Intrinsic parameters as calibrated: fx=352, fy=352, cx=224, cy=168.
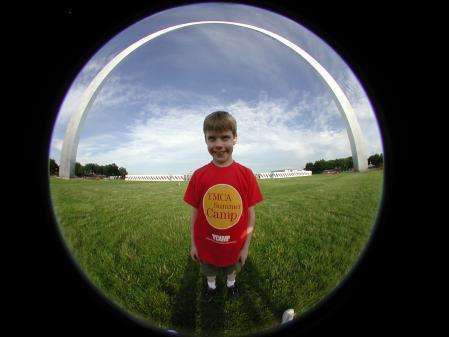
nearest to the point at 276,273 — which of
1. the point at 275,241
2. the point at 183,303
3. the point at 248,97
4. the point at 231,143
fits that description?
the point at 275,241

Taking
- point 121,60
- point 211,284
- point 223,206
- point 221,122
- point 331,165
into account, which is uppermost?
point 121,60

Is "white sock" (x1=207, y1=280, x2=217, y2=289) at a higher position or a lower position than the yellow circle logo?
lower

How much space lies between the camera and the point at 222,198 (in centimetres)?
220

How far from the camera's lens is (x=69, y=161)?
214cm

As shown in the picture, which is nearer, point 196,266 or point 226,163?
point 226,163

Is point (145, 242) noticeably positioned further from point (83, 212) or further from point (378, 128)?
point (378, 128)

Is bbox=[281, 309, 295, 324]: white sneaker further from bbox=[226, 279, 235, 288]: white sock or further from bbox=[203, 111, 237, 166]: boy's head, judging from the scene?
bbox=[203, 111, 237, 166]: boy's head

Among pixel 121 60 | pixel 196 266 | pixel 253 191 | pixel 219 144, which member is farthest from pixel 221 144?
pixel 196 266

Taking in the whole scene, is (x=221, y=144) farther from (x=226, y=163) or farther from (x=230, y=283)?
(x=230, y=283)

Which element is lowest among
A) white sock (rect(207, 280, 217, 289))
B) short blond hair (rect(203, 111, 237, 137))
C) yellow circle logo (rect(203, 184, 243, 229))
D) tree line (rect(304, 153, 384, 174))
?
white sock (rect(207, 280, 217, 289))

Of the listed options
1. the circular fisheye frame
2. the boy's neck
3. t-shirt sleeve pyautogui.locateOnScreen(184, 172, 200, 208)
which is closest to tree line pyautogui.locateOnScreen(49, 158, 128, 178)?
the circular fisheye frame

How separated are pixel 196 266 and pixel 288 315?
0.98 m

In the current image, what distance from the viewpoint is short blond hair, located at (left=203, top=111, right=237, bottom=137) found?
82.1 inches

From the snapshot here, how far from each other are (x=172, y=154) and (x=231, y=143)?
15.0 inches
